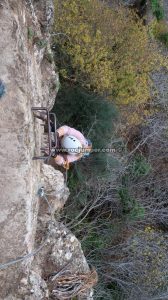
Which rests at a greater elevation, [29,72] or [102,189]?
[29,72]

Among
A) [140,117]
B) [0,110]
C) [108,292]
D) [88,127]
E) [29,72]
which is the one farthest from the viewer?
[140,117]

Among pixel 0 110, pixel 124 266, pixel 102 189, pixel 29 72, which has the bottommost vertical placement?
pixel 124 266

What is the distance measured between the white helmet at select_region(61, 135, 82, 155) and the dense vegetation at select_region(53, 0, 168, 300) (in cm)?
150

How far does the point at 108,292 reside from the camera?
7918 millimetres

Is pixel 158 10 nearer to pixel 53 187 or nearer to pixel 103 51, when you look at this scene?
pixel 103 51

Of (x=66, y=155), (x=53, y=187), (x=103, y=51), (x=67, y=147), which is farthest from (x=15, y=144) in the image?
(x=103, y=51)

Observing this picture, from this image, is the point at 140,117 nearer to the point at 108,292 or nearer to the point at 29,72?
the point at 108,292

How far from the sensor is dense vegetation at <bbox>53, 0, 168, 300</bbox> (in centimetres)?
701

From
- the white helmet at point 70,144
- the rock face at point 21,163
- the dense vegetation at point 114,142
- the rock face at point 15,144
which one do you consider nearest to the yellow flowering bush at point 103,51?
Answer: the dense vegetation at point 114,142

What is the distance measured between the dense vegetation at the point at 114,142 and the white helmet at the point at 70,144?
4.92 feet

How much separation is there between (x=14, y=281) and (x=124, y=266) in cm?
473

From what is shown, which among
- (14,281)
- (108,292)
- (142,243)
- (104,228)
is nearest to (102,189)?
(104,228)

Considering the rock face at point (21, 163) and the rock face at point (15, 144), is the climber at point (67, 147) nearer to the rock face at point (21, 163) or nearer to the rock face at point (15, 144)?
the rock face at point (21, 163)

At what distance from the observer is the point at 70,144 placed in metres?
5.22
